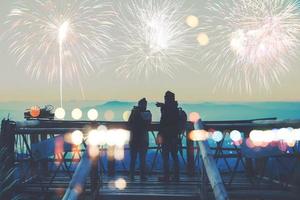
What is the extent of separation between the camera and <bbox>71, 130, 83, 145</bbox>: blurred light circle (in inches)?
240

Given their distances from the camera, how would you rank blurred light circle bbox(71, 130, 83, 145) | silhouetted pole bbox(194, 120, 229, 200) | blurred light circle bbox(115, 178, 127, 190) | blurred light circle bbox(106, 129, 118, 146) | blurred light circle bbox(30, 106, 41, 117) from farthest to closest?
blurred light circle bbox(30, 106, 41, 117) < blurred light circle bbox(115, 178, 127, 190) < blurred light circle bbox(106, 129, 118, 146) < blurred light circle bbox(71, 130, 83, 145) < silhouetted pole bbox(194, 120, 229, 200)

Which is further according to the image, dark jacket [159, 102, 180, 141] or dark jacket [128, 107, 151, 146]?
dark jacket [128, 107, 151, 146]

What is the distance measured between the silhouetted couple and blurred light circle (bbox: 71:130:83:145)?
2450 mm

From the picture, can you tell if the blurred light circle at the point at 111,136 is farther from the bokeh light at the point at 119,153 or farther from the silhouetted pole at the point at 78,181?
the bokeh light at the point at 119,153

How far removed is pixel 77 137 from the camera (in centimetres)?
618

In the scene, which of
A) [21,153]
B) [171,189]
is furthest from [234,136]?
[21,153]

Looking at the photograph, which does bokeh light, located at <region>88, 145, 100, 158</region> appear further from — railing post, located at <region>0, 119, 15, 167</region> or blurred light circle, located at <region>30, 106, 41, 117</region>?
blurred light circle, located at <region>30, 106, 41, 117</region>

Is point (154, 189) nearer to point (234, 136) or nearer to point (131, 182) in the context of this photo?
point (131, 182)

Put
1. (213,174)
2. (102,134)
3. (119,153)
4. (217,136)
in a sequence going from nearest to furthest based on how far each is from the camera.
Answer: (213,174) < (102,134) < (217,136) < (119,153)

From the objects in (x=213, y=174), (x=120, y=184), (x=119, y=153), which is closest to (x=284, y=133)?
(x=213, y=174)

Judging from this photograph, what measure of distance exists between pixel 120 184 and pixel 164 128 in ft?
4.95

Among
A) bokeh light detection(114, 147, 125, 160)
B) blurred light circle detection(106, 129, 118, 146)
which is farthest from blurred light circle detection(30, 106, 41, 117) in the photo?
blurred light circle detection(106, 129, 118, 146)

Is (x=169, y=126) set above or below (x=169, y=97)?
below

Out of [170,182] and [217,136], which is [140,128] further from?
[217,136]
